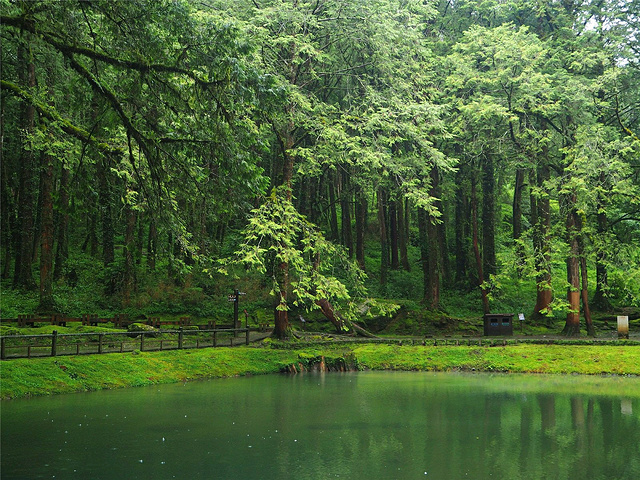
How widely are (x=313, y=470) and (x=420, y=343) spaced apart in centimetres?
1766

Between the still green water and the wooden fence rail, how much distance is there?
2.78 metres

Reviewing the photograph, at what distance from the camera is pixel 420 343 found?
26609 mm

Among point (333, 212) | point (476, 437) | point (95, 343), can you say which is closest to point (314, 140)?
point (333, 212)

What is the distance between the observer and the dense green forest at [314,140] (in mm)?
11852

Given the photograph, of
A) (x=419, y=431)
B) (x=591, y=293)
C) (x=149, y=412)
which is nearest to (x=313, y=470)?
(x=419, y=431)

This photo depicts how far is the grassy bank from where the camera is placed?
56.6ft

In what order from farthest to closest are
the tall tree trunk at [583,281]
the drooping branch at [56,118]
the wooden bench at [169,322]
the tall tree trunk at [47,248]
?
the wooden bench at [169,322]
the tall tree trunk at [583,281]
the tall tree trunk at [47,248]
the drooping branch at [56,118]

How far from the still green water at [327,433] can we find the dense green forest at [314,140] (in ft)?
11.6

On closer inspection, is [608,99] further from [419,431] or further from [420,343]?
[419,431]

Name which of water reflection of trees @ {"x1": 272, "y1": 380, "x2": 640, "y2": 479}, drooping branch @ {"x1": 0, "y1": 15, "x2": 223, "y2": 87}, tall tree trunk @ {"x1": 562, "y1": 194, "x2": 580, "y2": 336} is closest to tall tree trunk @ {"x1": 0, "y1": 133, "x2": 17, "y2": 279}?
drooping branch @ {"x1": 0, "y1": 15, "x2": 223, "y2": 87}

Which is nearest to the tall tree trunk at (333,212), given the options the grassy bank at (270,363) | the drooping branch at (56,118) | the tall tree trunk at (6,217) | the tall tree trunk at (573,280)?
the tall tree trunk at (573,280)

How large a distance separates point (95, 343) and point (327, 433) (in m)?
11.6

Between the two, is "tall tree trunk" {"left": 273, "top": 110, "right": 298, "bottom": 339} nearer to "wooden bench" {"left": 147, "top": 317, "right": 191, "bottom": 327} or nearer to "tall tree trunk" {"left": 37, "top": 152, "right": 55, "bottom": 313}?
"wooden bench" {"left": 147, "top": 317, "right": 191, "bottom": 327}

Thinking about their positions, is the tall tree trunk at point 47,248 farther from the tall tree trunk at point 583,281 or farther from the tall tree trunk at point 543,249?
the tall tree trunk at point 583,281
